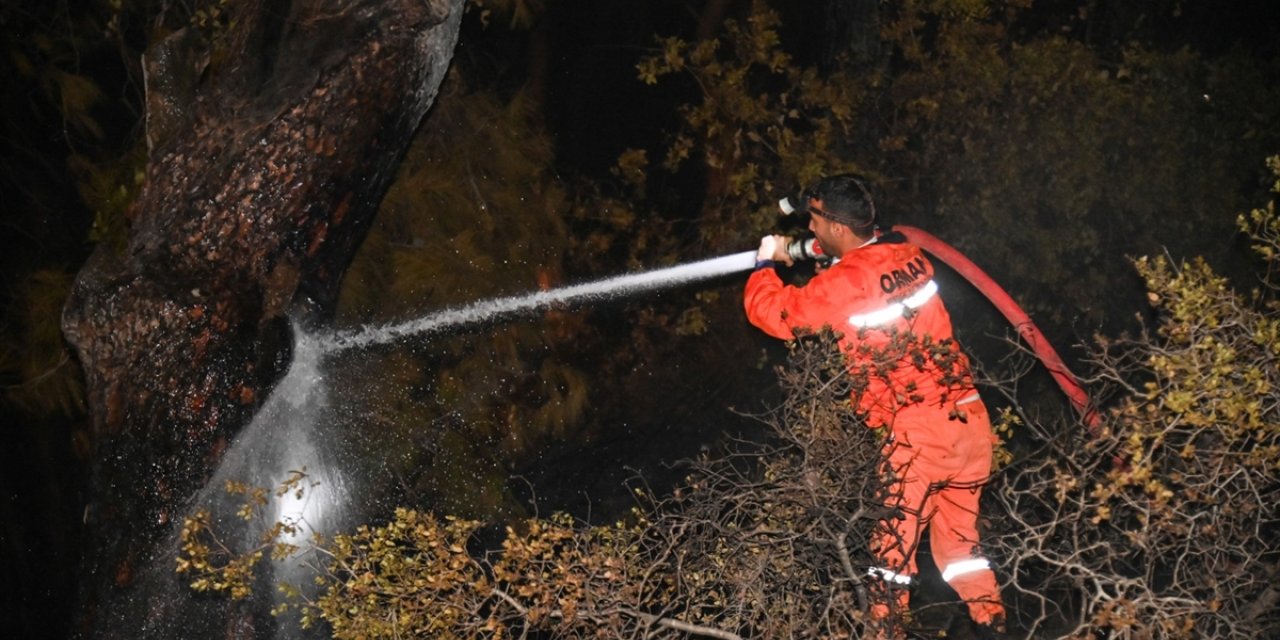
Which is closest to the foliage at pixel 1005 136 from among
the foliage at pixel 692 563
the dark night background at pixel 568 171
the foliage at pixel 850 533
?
the dark night background at pixel 568 171

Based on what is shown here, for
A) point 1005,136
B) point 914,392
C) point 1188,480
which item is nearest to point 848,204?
point 914,392

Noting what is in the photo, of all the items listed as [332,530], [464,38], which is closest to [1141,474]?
[332,530]

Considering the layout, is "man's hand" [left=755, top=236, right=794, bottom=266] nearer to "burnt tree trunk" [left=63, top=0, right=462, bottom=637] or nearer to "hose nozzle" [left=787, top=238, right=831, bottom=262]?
"hose nozzle" [left=787, top=238, right=831, bottom=262]

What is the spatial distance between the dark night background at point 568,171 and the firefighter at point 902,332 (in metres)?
2.90

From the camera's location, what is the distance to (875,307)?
414cm

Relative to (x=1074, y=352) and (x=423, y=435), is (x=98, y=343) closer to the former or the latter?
(x=423, y=435)

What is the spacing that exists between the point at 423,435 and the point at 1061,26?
212 inches

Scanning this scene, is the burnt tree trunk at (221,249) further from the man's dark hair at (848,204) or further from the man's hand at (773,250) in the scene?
the man's dark hair at (848,204)

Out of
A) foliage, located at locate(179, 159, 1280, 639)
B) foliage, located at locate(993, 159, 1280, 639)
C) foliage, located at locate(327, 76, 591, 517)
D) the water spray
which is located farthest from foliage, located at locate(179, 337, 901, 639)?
foliage, located at locate(327, 76, 591, 517)

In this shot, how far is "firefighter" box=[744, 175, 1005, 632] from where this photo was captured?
13.5ft

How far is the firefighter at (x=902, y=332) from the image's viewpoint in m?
4.11

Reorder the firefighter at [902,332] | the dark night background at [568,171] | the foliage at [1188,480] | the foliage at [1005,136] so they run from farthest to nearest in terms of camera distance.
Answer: the foliage at [1005,136], the dark night background at [568,171], the firefighter at [902,332], the foliage at [1188,480]

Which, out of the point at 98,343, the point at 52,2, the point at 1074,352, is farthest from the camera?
the point at 1074,352

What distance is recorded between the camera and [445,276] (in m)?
6.95
